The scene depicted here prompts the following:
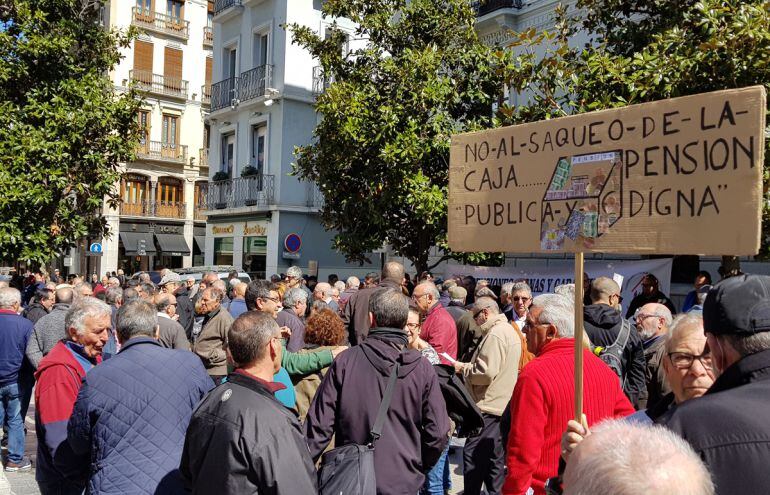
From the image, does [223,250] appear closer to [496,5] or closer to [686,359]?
[496,5]

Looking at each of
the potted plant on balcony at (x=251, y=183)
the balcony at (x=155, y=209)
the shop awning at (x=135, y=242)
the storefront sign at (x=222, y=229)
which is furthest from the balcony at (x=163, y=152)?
the potted plant on balcony at (x=251, y=183)

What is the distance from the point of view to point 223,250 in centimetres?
2866

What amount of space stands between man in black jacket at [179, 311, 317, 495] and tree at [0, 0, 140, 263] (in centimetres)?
1279

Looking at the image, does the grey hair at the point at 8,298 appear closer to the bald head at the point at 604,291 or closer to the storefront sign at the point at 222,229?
the bald head at the point at 604,291

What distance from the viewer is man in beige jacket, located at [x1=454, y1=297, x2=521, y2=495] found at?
5.86 meters

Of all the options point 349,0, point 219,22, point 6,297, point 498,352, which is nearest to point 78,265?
point 219,22

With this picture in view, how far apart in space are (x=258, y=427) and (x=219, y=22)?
2772 centimetres

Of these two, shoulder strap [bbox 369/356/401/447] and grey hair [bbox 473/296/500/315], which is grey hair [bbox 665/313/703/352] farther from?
grey hair [bbox 473/296/500/315]

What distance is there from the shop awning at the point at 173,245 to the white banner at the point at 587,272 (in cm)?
3034

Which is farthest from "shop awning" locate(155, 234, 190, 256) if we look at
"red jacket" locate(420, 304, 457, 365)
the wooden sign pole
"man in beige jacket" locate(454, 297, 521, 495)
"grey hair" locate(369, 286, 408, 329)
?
the wooden sign pole

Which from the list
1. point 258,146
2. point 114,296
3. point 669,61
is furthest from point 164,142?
point 669,61

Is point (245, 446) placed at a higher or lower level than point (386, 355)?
lower

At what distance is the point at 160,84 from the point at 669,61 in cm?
3583

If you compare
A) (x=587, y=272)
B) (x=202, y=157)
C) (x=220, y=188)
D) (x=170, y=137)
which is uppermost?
(x=170, y=137)
